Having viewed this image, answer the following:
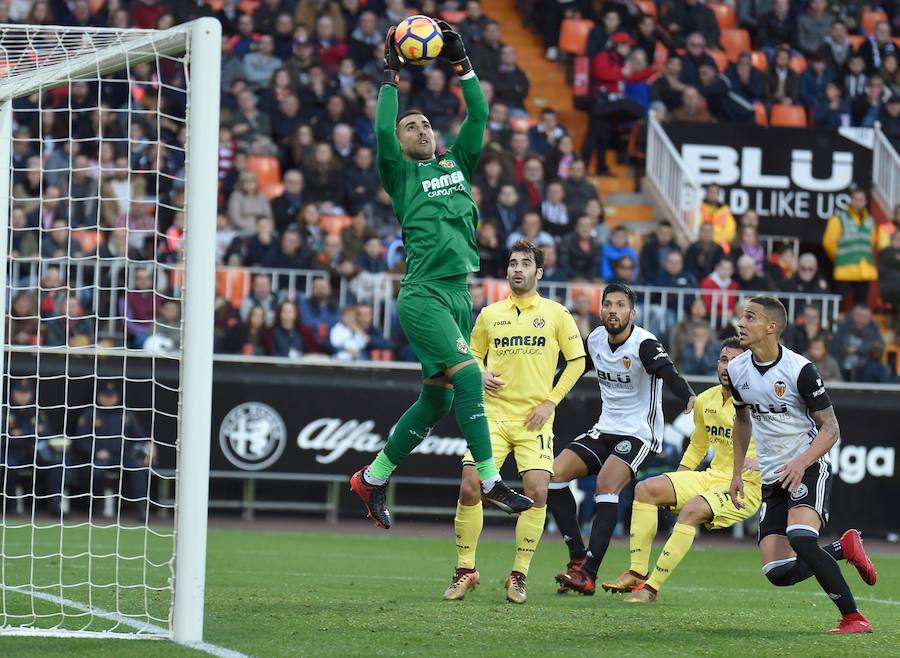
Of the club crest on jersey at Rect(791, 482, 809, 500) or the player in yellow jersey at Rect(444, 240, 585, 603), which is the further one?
the player in yellow jersey at Rect(444, 240, 585, 603)

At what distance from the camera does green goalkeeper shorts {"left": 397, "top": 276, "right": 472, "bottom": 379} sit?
26.0 feet

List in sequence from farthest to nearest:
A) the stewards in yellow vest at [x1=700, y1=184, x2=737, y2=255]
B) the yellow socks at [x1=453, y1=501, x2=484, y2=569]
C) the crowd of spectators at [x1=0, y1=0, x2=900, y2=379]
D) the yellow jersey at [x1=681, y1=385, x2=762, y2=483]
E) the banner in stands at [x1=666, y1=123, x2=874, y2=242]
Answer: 1. the banner in stands at [x1=666, y1=123, x2=874, y2=242]
2. the stewards in yellow vest at [x1=700, y1=184, x2=737, y2=255]
3. the crowd of spectators at [x1=0, y1=0, x2=900, y2=379]
4. the yellow jersey at [x1=681, y1=385, x2=762, y2=483]
5. the yellow socks at [x1=453, y1=501, x2=484, y2=569]

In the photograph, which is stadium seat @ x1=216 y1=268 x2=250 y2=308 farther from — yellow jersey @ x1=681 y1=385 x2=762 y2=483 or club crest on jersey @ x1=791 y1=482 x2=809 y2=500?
club crest on jersey @ x1=791 y1=482 x2=809 y2=500

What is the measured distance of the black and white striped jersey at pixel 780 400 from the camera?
7848 mm

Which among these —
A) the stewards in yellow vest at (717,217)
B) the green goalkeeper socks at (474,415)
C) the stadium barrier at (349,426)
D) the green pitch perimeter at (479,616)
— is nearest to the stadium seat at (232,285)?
the stadium barrier at (349,426)

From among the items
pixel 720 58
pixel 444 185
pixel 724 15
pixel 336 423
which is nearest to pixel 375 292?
pixel 336 423

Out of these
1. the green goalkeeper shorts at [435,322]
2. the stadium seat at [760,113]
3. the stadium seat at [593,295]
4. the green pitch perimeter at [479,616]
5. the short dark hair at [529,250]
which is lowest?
the green pitch perimeter at [479,616]

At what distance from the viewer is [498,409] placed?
969cm

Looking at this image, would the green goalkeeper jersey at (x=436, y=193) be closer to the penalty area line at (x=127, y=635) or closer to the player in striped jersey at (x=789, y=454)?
the player in striped jersey at (x=789, y=454)

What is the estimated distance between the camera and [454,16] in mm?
21828

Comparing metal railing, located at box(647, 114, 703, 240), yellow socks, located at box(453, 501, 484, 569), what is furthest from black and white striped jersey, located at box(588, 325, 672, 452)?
metal railing, located at box(647, 114, 703, 240)

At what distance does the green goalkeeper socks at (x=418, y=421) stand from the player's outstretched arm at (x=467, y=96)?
4.40 ft

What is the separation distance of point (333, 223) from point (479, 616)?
1103 cm

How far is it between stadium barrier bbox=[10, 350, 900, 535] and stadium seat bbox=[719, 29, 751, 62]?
29.5 feet
